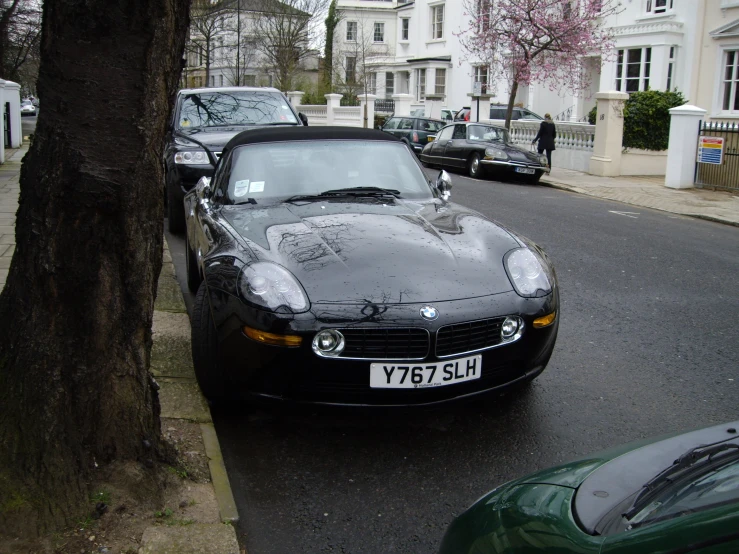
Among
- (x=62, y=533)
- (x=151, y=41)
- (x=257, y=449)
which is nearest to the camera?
(x=62, y=533)

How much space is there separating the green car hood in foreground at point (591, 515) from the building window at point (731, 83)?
28.7m

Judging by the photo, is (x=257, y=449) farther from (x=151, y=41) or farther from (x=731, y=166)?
(x=731, y=166)

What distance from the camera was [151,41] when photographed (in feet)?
9.93

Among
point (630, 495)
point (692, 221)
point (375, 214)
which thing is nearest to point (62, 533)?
point (630, 495)

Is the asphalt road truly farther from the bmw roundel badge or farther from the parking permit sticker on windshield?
the parking permit sticker on windshield

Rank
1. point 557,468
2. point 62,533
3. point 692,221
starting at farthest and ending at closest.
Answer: point 692,221 → point 62,533 → point 557,468

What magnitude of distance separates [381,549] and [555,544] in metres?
1.47

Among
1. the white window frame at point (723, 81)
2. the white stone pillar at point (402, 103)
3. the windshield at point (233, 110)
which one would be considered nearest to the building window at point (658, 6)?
the white window frame at point (723, 81)

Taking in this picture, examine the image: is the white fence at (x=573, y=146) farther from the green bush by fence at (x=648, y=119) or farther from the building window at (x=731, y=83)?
the building window at (x=731, y=83)

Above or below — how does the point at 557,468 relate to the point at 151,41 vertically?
below

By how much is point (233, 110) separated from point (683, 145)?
12.0 metres

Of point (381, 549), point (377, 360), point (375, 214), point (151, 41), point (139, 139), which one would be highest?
point (151, 41)

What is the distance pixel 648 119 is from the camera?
2164 cm

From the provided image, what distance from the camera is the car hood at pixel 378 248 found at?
3.87m
